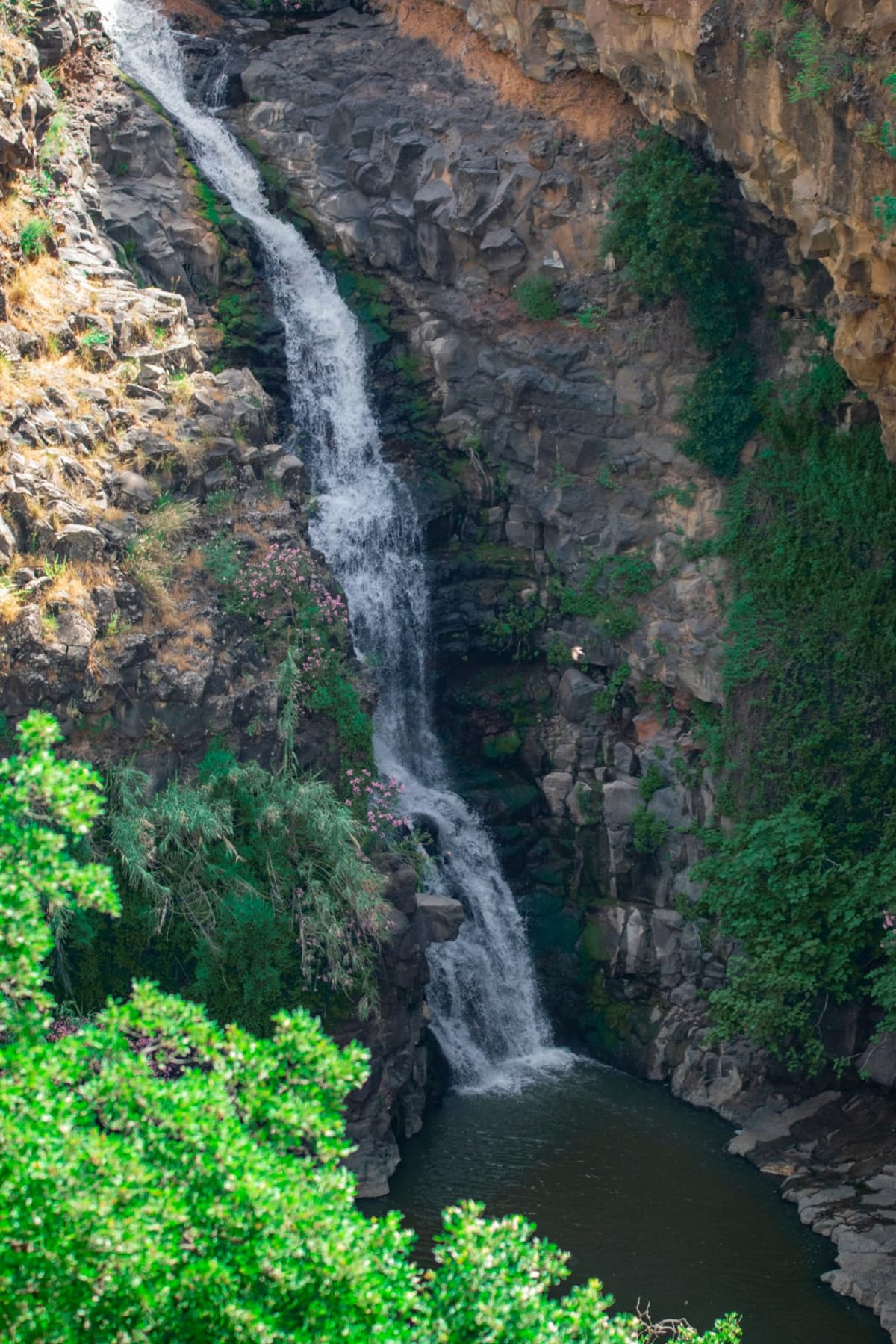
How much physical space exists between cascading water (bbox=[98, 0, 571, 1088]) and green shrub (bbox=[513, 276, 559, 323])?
299 cm

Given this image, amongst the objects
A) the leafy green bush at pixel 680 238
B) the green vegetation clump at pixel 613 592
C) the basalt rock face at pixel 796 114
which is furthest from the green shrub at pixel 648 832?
the leafy green bush at pixel 680 238

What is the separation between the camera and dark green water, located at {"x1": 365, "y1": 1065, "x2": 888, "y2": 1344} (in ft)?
51.0

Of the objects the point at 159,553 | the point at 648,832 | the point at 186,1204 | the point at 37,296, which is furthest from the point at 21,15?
the point at 186,1204

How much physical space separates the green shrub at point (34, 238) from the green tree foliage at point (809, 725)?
422 inches

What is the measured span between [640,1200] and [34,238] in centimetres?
1505

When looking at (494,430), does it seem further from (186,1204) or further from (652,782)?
(186,1204)

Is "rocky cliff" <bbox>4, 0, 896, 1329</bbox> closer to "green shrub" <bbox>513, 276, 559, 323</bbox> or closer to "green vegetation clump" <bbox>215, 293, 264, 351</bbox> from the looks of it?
"green vegetation clump" <bbox>215, 293, 264, 351</bbox>

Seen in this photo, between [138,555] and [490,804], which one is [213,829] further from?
[490,804]

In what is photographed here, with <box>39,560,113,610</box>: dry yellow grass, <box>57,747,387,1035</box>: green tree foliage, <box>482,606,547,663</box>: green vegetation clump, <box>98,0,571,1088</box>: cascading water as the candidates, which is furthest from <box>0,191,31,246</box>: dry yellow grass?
<box>482,606,547,663</box>: green vegetation clump

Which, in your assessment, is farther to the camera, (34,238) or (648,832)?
(648,832)

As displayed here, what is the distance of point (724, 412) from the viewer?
2200 centimetres

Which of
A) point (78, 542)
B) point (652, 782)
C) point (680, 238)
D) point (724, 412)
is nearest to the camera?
point (78, 542)

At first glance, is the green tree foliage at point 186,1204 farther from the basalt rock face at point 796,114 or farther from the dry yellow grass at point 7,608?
the basalt rock face at point 796,114

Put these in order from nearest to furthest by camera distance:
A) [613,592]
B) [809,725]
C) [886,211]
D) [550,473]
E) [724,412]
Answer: [886,211]
[809,725]
[724,412]
[613,592]
[550,473]
